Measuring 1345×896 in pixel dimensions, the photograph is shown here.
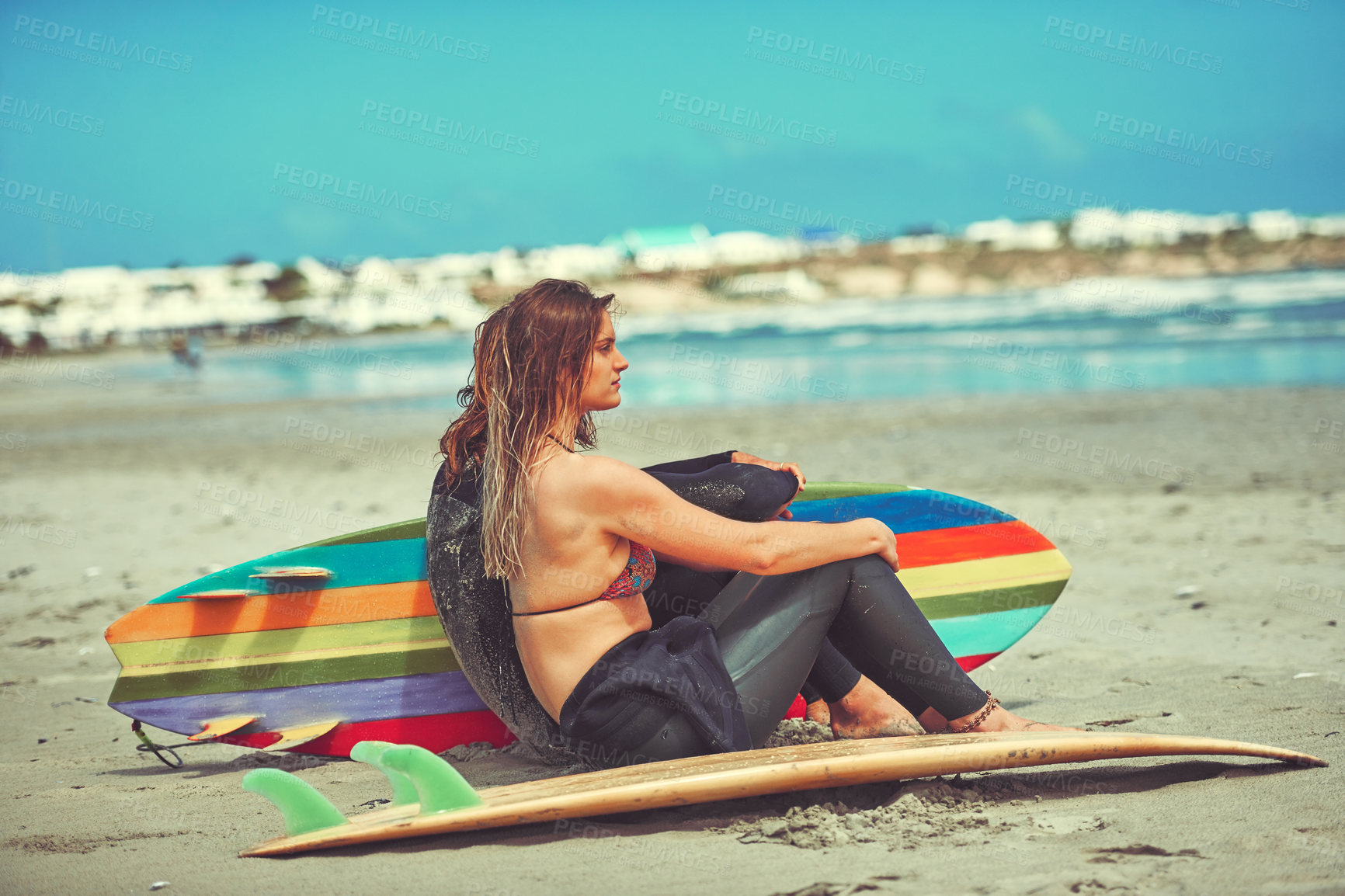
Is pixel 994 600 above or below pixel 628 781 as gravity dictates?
above

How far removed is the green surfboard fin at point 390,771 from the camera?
222 cm

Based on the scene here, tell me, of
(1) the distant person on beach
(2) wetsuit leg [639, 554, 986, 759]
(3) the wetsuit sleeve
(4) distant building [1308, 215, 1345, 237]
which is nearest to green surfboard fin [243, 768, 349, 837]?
(2) wetsuit leg [639, 554, 986, 759]

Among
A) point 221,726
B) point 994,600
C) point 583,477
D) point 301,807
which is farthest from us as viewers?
point 994,600

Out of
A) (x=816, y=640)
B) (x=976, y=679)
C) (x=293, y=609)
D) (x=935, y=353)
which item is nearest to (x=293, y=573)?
(x=293, y=609)

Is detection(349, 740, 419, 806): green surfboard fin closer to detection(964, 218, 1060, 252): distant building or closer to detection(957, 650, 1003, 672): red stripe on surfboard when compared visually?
detection(957, 650, 1003, 672): red stripe on surfboard

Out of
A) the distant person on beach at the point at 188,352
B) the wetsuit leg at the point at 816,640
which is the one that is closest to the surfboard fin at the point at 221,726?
the wetsuit leg at the point at 816,640

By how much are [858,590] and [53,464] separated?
10.6m

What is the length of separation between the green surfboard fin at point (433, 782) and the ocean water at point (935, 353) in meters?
11.5

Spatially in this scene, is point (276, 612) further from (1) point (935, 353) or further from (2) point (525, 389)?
(1) point (935, 353)

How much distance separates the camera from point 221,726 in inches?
122

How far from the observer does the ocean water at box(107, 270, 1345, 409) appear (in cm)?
1428

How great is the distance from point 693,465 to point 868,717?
0.83m

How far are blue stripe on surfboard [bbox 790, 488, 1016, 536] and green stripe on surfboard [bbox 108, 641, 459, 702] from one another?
1.30 metres

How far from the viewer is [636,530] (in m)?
2.24
